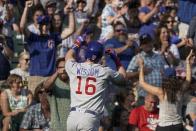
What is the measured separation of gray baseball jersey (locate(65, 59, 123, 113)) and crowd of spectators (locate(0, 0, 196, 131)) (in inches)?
22.4

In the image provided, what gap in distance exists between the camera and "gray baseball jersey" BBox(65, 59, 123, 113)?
10766mm

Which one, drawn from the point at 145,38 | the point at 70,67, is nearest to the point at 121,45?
the point at 145,38

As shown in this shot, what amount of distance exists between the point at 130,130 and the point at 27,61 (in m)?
2.43

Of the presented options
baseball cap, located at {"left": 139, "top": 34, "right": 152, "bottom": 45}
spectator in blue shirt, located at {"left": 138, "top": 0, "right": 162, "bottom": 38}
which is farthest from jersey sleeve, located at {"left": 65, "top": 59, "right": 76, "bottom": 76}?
spectator in blue shirt, located at {"left": 138, "top": 0, "right": 162, "bottom": 38}

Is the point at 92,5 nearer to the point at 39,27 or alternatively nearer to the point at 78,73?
the point at 39,27

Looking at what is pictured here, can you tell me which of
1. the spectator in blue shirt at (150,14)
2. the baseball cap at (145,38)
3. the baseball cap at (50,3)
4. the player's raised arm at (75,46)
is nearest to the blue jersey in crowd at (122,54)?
the baseball cap at (145,38)

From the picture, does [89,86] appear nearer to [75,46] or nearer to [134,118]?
[75,46]

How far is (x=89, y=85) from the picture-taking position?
424 inches

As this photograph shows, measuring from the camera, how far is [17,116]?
514 inches

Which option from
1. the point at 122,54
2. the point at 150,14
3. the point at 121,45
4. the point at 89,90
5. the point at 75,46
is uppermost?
the point at 150,14

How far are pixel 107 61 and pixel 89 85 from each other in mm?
3692

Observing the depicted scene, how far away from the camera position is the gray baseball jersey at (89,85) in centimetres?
1077

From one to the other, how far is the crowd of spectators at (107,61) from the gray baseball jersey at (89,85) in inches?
22.4

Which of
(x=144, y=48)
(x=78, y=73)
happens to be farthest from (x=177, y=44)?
(x=78, y=73)
